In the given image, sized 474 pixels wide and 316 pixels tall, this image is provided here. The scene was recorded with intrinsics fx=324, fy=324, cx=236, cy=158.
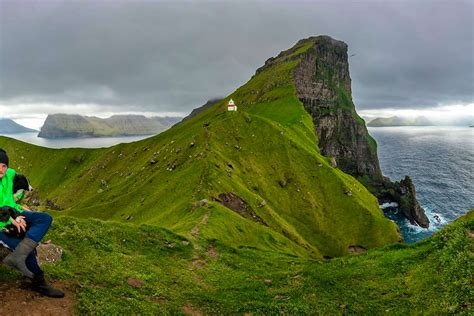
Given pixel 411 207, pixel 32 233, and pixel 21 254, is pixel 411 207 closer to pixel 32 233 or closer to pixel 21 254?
pixel 32 233

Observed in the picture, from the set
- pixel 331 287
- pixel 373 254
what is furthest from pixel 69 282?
pixel 373 254

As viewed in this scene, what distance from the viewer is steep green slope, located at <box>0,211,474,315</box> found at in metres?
17.3

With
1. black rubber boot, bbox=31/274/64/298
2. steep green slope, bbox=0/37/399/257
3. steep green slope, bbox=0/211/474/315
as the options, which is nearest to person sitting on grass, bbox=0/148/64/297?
black rubber boot, bbox=31/274/64/298

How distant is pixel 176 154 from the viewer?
322 feet

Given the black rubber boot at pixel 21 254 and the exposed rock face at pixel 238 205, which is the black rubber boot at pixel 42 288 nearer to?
the black rubber boot at pixel 21 254

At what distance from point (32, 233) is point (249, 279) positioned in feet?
59.4

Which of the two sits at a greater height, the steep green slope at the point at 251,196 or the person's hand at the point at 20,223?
the person's hand at the point at 20,223

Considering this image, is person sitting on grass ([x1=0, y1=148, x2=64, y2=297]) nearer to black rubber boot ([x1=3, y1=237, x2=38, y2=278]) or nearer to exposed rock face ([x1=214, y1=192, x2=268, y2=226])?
black rubber boot ([x1=3, y1=237, x2=38, y2=278])

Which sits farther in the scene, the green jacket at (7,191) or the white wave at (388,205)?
the white wave at (388,205)

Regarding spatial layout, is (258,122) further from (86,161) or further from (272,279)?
(86,161)

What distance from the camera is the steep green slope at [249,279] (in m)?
17.3

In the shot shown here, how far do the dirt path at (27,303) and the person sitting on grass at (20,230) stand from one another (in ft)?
2.49

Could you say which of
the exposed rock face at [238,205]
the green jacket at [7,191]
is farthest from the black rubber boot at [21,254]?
the exposed rock face at [238,205]

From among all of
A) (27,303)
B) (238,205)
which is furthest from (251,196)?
(27,303)
